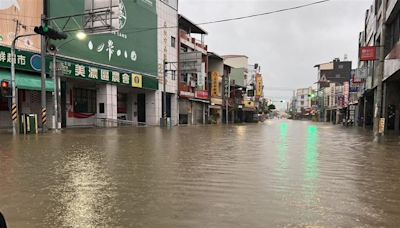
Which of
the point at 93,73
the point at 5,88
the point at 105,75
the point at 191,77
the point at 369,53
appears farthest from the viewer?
the point at 191,77

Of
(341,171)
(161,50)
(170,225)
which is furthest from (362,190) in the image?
(161,50)

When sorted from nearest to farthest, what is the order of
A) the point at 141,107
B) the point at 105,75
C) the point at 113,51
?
the point at 105,75 → the point at 113,51 → the point at 141,107

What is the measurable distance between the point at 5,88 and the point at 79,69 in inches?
353

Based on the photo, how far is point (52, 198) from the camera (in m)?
5.72

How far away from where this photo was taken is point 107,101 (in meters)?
32.1

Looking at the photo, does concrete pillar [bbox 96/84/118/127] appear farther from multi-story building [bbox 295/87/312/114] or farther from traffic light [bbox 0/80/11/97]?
multi-story building [bbox 295/87/312/114]

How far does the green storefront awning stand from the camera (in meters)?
22.3

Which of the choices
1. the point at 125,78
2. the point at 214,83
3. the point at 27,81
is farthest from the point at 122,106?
the point at 214,83

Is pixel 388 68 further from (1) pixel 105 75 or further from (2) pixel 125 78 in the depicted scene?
(2) pixel 125 78

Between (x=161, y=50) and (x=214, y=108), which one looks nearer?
(x=161, y=50)

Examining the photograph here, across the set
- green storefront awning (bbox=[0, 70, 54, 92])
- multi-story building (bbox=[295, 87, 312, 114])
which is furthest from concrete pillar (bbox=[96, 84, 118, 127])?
multi-story building (bbox=[295, 87, 312, 114])

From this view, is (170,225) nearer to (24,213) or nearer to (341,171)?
(24,213)

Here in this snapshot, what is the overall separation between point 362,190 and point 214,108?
51.5 meters

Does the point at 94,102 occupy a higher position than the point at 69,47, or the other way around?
the point at 69,47
